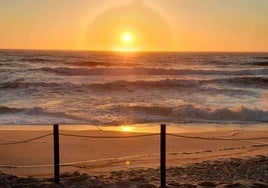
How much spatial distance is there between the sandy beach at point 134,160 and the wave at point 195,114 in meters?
3.75

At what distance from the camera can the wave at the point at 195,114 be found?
1714 cm

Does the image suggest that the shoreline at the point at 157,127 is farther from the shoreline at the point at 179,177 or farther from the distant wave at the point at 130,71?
the distant wave at the point at 130,71

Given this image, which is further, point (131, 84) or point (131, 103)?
point (131, 84)

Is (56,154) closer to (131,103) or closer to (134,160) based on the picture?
(134,160)

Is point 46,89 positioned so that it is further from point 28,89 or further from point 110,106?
point 110,106

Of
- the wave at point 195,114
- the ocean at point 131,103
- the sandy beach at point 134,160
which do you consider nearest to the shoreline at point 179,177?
the sandy beach at point 134,160

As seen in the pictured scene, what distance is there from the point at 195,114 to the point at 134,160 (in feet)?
29.3

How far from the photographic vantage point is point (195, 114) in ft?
59.7

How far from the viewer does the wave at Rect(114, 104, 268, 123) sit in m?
17.1

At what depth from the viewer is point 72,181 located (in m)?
7.38

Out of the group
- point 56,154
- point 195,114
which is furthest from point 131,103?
point 56,154

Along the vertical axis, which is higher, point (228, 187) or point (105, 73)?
point (105, 73)

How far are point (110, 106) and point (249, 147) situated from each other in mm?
10237

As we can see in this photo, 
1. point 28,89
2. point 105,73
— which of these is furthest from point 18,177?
point 105,73
